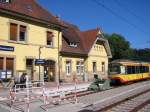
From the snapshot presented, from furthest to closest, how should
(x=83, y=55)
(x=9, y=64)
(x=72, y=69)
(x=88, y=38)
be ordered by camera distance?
(x=88, y=38)
(x=83, y=55)
(x=72, y=69)
(x=9, y=64)

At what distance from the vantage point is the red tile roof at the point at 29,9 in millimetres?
25330

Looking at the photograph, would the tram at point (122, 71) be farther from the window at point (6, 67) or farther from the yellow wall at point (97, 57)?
the window at point (6, 67)

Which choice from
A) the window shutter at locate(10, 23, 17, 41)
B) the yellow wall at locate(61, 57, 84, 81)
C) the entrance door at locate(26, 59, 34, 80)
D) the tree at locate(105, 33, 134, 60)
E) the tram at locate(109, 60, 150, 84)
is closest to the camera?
the window shutter at locate(10, 23, 17, 41)

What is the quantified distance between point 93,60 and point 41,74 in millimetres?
12319

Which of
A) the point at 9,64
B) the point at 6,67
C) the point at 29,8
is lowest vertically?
the point at 6,67

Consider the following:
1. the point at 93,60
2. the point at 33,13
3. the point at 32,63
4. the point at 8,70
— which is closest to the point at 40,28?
the point at 33,13

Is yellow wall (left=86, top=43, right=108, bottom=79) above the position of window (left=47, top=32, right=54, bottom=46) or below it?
below

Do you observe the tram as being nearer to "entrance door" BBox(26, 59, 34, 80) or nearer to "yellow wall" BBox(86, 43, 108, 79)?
"yellow wall" BBox(86, 43, 108, 79)

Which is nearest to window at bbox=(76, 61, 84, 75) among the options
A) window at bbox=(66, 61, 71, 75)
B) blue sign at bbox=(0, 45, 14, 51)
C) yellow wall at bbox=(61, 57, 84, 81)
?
yellow wall at bbox=(61, 57, 84, 81)

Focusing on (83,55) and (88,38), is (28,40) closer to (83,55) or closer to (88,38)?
(83,55)

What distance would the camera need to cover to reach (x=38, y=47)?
28156 millimetres

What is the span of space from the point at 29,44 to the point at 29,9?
3889 millimetres

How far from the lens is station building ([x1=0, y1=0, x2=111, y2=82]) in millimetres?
24672

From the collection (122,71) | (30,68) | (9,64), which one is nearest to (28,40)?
(30,68)
